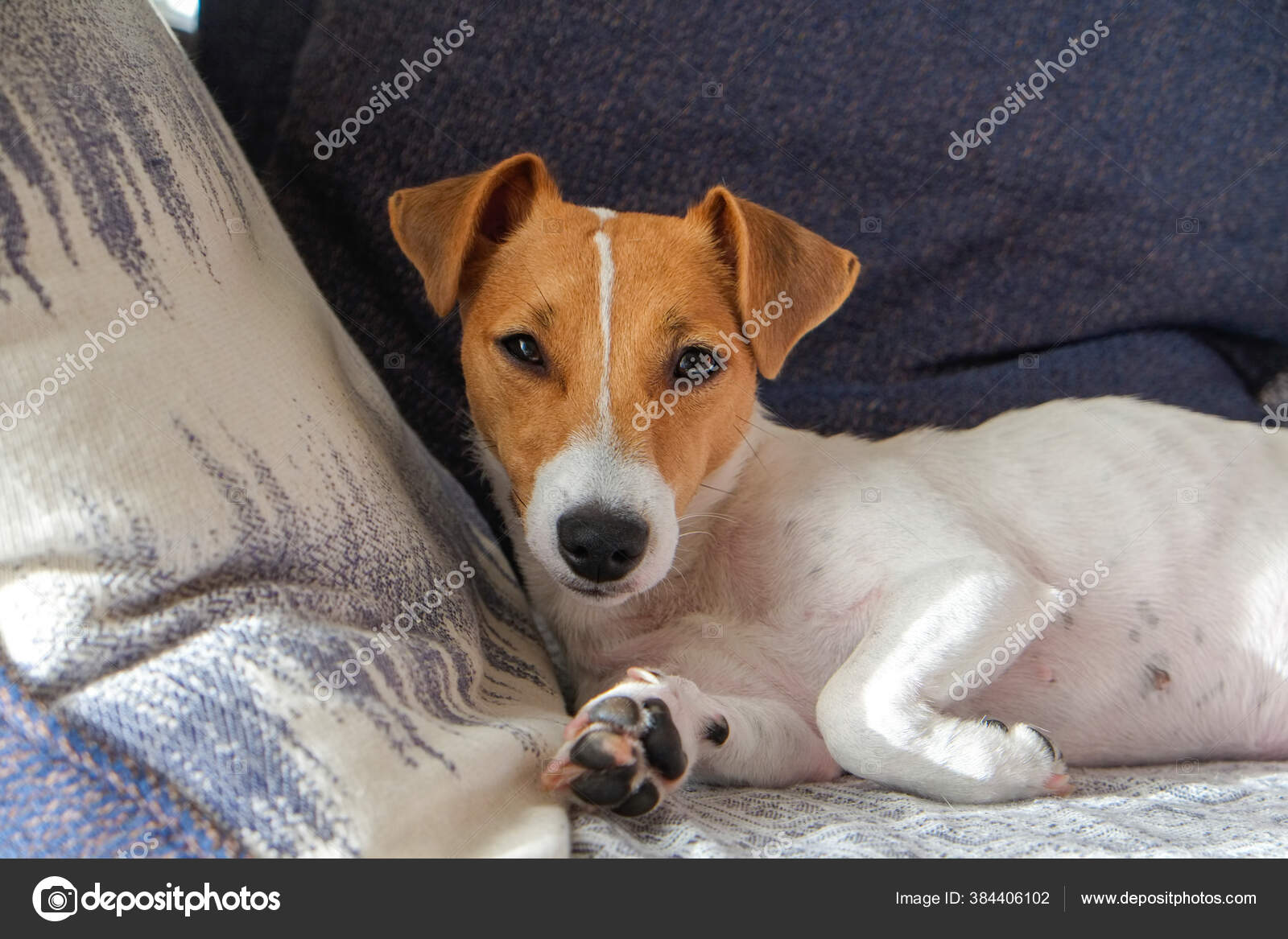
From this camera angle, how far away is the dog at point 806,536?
6.04 ft

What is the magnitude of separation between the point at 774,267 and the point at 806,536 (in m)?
0.57

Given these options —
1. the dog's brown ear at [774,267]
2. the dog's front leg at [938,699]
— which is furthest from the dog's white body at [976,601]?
the dog's brown ear at [774,267]

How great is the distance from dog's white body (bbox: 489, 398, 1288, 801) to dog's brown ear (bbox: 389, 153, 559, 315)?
19.0 inches

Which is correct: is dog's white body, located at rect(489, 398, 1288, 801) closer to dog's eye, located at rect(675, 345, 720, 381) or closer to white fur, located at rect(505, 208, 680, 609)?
white fur, located at rect(505, 208, 680, 609)

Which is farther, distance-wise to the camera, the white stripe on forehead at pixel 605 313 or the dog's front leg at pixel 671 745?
the white stripe on forehead at pixel 605 313

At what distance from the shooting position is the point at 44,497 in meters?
1.41

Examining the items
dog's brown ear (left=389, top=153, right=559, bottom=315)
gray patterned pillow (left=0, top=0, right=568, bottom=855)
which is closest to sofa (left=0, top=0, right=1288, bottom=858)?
gray patterned pillow (left=0, top=0, right=568, bottom=855)

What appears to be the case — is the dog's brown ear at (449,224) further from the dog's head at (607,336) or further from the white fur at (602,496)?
the white fur at (602,496)

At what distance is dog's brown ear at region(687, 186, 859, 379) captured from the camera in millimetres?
2146

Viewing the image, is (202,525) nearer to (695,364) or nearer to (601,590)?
(601,590)

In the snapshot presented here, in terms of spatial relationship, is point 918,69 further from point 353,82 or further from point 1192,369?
point 353,82
